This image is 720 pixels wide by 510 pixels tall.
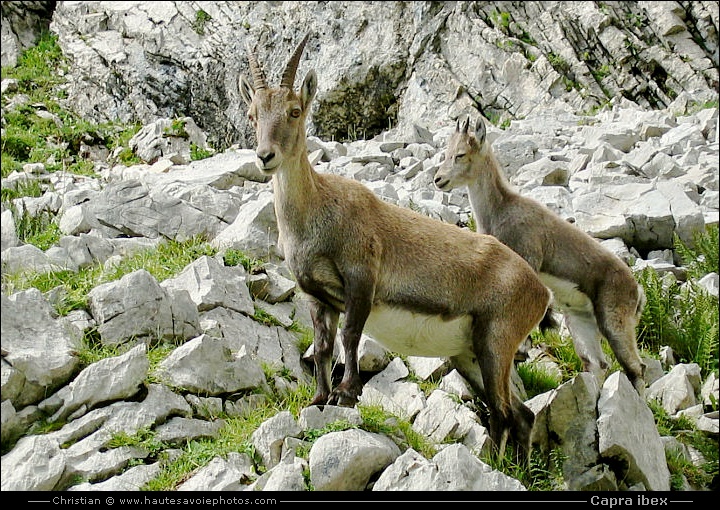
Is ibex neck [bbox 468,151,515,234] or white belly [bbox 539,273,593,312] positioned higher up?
ibex neck [bbox 468,151,515,234]

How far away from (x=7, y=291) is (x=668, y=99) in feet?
66.1

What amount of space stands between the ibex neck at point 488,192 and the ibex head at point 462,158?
0.11 metres

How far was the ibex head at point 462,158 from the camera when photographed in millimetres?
10273

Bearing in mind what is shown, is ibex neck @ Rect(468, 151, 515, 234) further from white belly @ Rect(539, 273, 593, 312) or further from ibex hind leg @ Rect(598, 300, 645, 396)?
ibex hind leg @ Rect(598, 300, 645, 396)

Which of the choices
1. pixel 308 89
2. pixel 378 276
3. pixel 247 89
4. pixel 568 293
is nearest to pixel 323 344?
pixel 378 276

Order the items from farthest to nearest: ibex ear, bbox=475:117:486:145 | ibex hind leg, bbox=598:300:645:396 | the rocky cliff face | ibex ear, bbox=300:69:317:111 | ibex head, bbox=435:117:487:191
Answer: the rocky cliff face
ibex ear, bbox=475:117:486:145
ibex head, bbox=435:117:487:191
ibex hind leg, bbox=598:300:645:396
ibex ear, bbox=300:69:317:111

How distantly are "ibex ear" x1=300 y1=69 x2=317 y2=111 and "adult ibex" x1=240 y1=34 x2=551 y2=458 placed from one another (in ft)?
0.04

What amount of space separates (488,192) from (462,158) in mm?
620

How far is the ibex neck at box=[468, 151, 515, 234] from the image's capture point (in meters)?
9.99

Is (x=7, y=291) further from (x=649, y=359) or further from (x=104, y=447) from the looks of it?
(x=649, y=359)

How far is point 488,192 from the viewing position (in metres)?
10.1

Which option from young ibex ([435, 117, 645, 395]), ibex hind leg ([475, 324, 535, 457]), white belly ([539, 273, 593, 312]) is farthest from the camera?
white belly ([539, 273, 593, 312])

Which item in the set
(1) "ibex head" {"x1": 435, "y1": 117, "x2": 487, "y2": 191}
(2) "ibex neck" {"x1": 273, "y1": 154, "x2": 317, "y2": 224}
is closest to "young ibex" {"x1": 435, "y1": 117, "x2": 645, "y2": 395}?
(1) "ibex head" {"x1": 435, "y1": 117, "x2": 487, "y2": 191}

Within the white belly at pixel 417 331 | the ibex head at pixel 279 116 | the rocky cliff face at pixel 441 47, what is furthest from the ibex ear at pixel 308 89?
the rocky cliff face at pixel 441 47
